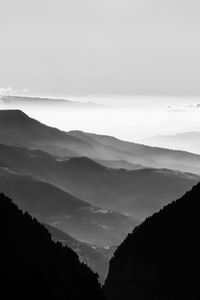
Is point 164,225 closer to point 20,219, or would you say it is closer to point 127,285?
point 127,285

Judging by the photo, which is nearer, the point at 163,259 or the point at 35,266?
the point at 35,266

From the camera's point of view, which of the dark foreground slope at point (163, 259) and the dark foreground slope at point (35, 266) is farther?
the dark foreground slope at point (163, 259)

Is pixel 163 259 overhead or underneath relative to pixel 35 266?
overhead

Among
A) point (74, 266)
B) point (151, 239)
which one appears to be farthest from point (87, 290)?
point (151, 239)

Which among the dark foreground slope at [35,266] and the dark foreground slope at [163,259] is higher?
the dark foreground slope at [163,259]
